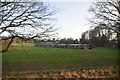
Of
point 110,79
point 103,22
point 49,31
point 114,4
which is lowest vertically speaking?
point 110,79

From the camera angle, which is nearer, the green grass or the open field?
the open field

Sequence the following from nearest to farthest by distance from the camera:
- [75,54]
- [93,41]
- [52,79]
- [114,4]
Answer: [52,79] < [93,41] < [114,4] < [75,54]

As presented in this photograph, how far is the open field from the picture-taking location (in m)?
7.58

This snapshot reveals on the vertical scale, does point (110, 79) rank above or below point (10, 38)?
below

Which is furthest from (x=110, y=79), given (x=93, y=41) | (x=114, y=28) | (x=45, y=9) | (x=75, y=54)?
(x=75, y=54)

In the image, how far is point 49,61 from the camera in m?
10.0

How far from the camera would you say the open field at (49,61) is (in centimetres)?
758

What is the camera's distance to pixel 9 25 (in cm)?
728

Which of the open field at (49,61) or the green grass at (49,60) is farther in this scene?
the green grass at (49,60)

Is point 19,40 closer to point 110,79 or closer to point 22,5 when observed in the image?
point 22,5

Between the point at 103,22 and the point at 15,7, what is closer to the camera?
the point at 15,7

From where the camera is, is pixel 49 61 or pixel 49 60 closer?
pixel 49 61

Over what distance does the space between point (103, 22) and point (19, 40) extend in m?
6.35

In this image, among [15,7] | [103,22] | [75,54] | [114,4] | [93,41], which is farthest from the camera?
[75,54]
